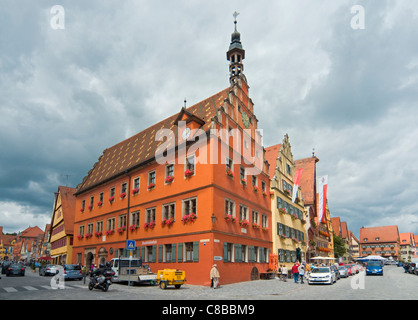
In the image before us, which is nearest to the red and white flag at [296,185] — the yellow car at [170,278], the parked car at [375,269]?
the parked car at [375,269]

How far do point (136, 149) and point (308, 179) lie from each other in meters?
32.0

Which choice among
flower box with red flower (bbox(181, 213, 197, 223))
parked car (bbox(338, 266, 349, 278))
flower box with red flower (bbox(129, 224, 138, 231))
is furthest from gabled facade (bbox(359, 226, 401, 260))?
flower box with red flower (bbox(181, 213, 197, 223))

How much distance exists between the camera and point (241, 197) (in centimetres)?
3136

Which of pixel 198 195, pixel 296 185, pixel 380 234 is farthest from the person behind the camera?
pixel 380 234

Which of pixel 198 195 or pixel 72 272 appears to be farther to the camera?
pixel 72 272

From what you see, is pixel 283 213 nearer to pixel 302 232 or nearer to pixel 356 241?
pixel 302 232

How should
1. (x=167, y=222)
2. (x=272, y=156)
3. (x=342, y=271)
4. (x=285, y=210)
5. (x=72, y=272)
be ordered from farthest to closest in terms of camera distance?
(x=272, y=156) → (x=285, y=210) → (x=342, y=271) → (x=72, y=272) → (x=167, y=222)

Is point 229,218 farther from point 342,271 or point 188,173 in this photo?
point 342,271

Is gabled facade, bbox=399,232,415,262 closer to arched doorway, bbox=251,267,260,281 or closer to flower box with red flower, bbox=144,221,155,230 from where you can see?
arched doorway, bbox=251,267,260,281

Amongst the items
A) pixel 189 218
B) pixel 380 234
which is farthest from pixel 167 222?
pixel 380 234

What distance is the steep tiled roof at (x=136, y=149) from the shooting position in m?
33.3

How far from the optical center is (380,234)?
128625 mm

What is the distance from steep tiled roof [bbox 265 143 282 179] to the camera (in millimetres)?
42025
